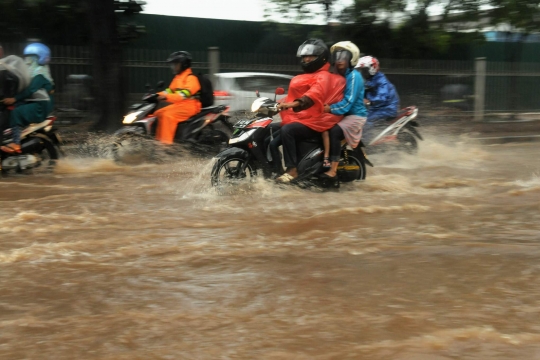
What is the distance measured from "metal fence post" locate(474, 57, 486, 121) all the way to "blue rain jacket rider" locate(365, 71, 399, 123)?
8.38 meters

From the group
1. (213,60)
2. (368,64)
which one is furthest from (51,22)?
(368,64)

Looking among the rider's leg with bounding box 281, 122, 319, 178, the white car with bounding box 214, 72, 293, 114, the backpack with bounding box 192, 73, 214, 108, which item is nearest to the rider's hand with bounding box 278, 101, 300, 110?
the rider's leg with bounding box 281, 122, 319, 178

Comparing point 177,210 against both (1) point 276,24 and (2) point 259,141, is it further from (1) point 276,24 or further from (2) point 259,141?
(1) point 276,24

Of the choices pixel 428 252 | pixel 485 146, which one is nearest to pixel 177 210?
pixel 428 252

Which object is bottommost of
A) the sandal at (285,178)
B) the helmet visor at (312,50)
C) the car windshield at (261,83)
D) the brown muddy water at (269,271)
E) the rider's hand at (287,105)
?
the brown muddy water at (269,271)

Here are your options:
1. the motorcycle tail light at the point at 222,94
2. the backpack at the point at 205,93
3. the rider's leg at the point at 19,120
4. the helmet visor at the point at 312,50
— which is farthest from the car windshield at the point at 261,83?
the helmet visor at the point at 312,50

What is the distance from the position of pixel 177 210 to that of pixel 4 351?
12.1ft

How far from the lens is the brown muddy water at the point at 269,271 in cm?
381

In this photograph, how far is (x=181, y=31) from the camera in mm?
18016

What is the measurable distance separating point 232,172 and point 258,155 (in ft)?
1.21

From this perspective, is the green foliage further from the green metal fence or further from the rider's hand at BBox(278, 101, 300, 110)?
the rider's hand at BBox(278, 101, 300, 110)

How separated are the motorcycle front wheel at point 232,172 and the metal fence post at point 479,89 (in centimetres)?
1192

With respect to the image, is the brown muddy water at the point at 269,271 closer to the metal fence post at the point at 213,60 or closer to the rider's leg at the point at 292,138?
the rider's leg at the point at 292,138

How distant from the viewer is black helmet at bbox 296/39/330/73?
25.9 ft
